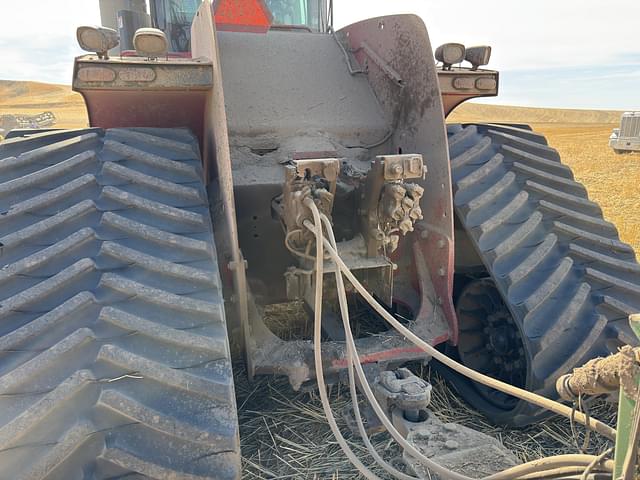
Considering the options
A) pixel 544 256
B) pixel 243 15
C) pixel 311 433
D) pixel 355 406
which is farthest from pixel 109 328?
pixel 243 15

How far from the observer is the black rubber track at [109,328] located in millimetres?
1552

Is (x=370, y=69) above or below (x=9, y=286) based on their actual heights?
above

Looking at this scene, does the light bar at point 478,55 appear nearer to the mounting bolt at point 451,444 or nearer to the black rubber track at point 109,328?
the black rubber track at point 109,328

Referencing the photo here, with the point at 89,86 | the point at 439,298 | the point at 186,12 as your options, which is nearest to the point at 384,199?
the point at 439,298

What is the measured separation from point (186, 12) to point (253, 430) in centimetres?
314

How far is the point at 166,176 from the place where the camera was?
2287 mm

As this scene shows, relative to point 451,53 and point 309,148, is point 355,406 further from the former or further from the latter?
point 451,53

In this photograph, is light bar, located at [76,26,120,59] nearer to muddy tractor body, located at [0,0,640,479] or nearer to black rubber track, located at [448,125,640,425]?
muddy tractor body, located at [0,0,640,479]

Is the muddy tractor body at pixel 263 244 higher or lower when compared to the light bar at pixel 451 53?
lower

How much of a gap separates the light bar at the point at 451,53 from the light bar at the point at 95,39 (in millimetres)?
1617

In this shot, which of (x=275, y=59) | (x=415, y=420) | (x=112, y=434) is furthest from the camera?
(x=275, y=59)

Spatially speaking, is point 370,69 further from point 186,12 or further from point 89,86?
point 186,12

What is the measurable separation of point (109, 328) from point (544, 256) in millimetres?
1829

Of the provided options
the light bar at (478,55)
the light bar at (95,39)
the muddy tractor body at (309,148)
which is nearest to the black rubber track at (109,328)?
the muddy tractor body at (309,148)
